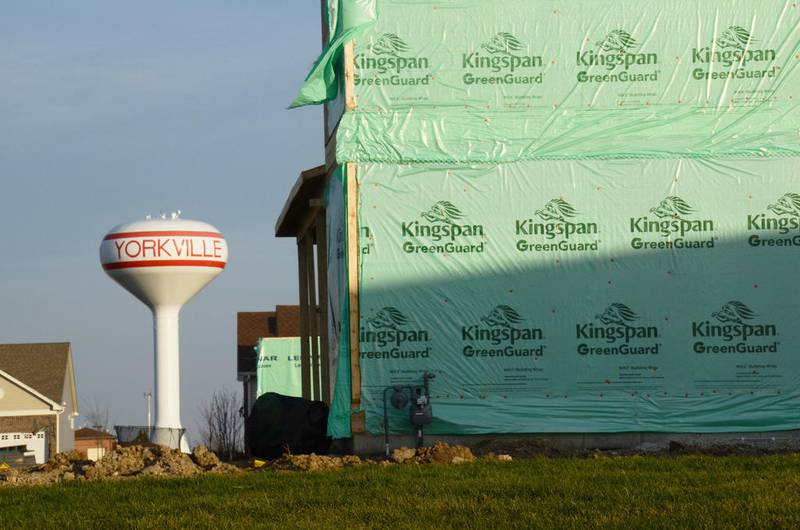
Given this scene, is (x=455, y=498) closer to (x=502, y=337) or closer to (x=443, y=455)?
(x=443, y=455)

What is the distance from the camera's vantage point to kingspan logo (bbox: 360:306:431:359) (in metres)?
19.0

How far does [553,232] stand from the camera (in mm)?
19250

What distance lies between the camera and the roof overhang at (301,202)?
2153 centimetres

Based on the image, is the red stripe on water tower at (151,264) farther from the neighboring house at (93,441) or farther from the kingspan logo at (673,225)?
the neighboring house at (93,441)

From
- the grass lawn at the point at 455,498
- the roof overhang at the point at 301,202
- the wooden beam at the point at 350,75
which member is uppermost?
the wooden beam at the point at 350,75

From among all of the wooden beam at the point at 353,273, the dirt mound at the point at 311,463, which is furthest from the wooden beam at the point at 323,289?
the dirt mound at the point at 311,463

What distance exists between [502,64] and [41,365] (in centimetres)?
3652

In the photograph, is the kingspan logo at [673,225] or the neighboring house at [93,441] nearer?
the kingspan logo at [673,225]

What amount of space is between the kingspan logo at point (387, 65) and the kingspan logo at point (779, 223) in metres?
5.34

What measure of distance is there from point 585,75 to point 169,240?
11.2m

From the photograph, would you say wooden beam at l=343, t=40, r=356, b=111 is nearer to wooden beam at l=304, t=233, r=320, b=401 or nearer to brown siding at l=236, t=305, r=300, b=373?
wooden beam at l=304, t=233, r=320, b=401

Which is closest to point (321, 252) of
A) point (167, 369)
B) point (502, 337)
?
point (502, 337)

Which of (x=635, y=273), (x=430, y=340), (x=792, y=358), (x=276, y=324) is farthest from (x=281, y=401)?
(x=276, y=324)

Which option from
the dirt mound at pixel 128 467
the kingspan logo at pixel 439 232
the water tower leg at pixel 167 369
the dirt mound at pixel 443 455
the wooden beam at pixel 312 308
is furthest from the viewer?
the water tower leg at pixel 167 369
